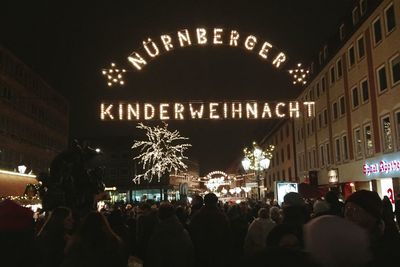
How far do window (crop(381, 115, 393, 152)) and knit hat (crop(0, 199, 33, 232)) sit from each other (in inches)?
1030

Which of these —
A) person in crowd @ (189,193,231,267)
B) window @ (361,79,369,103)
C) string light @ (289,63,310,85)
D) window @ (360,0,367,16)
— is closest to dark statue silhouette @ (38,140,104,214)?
person in crowd @ (189,193,231,267)

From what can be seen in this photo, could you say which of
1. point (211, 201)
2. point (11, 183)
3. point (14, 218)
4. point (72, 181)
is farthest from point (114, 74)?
point (11, 183)

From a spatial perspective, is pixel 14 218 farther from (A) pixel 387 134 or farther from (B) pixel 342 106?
(B) pixel 342 106

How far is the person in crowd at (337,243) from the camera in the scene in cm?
251

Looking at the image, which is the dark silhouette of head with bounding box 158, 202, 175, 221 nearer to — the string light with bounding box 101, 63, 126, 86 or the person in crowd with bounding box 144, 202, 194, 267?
the person in crowd with bounding box 144, 202, 194, 267

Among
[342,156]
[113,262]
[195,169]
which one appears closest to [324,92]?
[342,156]

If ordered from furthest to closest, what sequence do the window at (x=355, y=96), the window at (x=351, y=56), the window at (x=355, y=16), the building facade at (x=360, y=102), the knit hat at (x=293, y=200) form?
the window at (x=351, y=56), the window at (x=355, y=96), the window at (x=355, y=16), the building facade at (x=360, y=102), the knit hat at (x=293, y=200)

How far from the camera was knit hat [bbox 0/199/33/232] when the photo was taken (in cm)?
454

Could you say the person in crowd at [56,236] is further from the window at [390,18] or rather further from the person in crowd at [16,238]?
the window at [390,18]

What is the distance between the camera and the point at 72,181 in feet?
44.6

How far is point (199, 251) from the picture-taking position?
9133 millimetres

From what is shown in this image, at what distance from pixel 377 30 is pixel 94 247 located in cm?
2774

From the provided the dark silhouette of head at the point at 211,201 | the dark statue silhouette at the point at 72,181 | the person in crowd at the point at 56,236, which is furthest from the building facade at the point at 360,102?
the person in crowd at the point at 56,236

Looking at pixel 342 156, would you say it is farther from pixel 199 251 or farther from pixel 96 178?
pixel 199 251
